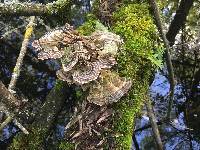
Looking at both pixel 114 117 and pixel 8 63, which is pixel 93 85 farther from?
pixel 8 63

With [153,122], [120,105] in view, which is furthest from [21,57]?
[120,105]

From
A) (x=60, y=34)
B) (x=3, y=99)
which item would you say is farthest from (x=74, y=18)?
(x=60, y=34)

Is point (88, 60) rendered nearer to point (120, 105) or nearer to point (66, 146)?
point (120, 105)

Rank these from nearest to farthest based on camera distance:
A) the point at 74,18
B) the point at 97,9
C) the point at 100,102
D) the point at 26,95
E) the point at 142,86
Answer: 1. the point at 100,102
2. the point at 142,86
3. the point at 97,9
4. the point at 26,95
5. the point at 74,18

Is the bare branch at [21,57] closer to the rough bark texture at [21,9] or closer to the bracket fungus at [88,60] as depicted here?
the rough bark texture at [21,9]

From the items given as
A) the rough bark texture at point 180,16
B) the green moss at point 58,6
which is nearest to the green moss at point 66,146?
the green moss at point 58,6
